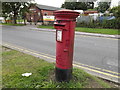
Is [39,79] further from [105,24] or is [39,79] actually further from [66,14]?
[105,24]

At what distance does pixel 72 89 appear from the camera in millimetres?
2420

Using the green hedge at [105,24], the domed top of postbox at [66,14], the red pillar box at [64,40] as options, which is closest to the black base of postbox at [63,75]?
the red pillar box at [64,40]

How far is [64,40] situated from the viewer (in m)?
2.46

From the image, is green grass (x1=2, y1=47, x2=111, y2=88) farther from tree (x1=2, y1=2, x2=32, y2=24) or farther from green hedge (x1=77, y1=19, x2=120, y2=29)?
tree (x1=2, y1=2, x2=32, y2=24)

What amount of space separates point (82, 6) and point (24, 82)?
55.7 metres

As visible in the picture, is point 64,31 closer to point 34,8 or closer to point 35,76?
point 35,76

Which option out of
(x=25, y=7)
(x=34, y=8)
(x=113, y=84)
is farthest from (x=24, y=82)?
(x=34, y=8)

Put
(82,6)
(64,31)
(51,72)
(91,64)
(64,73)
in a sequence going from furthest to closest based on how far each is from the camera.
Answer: (82,6) < (91,64) < (51,72) < (64,73) < (64,31)

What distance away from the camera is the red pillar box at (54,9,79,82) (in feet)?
7.78

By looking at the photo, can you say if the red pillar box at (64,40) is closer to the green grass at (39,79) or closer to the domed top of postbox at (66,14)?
the domed top of postbox at (66,14)

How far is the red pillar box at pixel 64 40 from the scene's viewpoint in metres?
2.37

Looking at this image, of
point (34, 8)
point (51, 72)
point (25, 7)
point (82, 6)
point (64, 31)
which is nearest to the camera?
point (64, 31)

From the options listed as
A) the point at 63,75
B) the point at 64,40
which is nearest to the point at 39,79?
the point at 63,75

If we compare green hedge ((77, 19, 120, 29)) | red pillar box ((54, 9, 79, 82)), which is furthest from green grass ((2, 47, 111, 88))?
green hedge ((77, 19, 120, 29))
